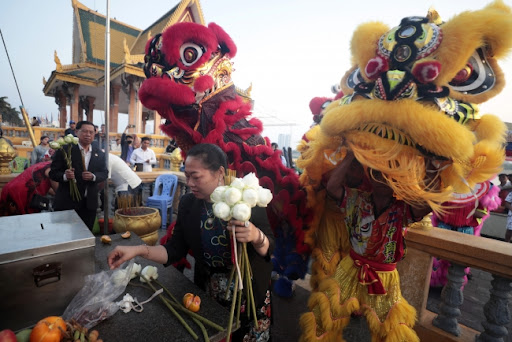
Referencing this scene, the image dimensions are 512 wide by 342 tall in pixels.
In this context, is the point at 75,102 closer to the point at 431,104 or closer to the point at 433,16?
the point at 433,16

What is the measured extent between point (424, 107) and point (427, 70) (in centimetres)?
17

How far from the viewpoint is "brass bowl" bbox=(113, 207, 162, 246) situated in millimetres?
2406

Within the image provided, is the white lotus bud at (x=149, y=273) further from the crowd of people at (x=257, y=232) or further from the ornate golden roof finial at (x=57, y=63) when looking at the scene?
the ornate golden roof finial at (x=57, y=63)

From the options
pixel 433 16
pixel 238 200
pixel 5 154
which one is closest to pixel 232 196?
pixel 238 200

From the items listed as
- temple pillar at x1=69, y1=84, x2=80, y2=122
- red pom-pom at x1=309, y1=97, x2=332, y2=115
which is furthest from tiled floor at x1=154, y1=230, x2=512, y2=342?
temple pillar at x1=69, y1=84, x2=80, y2=122

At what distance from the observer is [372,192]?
1.63 metres

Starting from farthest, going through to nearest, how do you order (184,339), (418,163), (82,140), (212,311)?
(82,140), (418,163), (212,311), (184,339)

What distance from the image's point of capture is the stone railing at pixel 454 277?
174 cm

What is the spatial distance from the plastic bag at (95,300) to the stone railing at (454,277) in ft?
6.95

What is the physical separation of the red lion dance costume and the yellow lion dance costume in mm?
668

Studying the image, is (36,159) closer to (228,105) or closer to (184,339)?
(228,105)

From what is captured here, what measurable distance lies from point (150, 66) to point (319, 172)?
1498mm

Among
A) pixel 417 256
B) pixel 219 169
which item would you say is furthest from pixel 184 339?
pixel 417 256

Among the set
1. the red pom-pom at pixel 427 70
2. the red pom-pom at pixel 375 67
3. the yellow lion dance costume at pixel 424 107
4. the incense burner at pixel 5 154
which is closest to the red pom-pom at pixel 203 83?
the yellow lion dance costume at pixel 424 107
